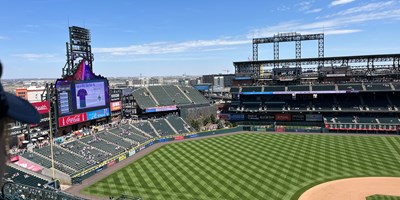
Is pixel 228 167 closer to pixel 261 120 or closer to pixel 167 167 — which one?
pixel 167 167

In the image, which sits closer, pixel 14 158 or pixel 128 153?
pixel 14 158

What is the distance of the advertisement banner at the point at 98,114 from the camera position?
58672 mm

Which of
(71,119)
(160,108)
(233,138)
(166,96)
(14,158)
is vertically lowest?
(233,138)

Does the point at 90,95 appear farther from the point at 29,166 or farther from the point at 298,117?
the point at 298,117

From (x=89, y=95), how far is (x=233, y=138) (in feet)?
99.7

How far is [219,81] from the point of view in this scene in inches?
7623

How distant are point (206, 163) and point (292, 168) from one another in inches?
486

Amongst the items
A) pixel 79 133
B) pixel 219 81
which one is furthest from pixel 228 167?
pixel 219 81

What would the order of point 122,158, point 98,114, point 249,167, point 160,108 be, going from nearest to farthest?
point 249,167 < point 122,158 < point 98,114 < point 160,108

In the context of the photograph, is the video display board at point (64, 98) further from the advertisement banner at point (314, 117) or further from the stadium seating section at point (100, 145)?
the advertisement banner at point (314, 117)

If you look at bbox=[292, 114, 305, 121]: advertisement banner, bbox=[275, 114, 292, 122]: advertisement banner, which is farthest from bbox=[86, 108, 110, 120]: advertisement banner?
bbox=[292, 114, 305, 121]: advertisement banner

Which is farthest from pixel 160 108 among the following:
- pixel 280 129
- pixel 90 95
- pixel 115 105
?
pixel 280 129

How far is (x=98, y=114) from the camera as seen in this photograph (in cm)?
6094

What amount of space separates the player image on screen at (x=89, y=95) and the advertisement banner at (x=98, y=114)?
1220mm
